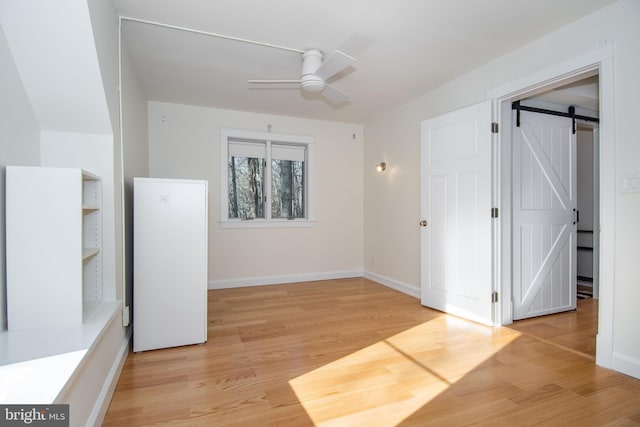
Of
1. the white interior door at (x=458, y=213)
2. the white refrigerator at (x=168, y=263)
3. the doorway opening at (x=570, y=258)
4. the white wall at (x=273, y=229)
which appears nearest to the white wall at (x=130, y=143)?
the white refrigerator at (x=168, y=263)

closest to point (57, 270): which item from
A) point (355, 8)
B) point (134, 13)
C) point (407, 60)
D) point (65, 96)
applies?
point (65, 96)

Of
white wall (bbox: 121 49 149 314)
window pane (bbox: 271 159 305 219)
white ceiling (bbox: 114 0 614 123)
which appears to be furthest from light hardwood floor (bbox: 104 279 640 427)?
white ceiling (bbox: 114 0 614 123)

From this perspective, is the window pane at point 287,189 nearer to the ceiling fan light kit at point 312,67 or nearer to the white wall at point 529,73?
the white wall at point 529,73

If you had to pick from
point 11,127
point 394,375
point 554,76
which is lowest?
point 394,375

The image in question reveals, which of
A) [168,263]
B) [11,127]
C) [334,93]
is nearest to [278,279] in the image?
[168,263]

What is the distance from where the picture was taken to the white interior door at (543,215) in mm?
3287

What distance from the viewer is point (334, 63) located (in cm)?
254

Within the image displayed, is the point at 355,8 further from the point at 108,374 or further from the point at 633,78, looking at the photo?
the point at 108,374

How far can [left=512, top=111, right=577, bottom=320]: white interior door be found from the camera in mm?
3287

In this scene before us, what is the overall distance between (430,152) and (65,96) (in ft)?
11.0

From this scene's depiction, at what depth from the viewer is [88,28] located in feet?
5.55

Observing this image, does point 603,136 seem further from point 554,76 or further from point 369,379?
point 369,379

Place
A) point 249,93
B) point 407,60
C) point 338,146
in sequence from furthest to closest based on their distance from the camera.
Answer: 1. point 338,146
2. point 249,93
3. point 407,60

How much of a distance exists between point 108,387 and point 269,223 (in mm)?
3194
